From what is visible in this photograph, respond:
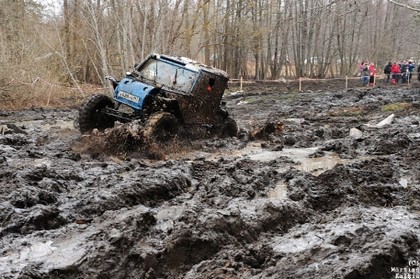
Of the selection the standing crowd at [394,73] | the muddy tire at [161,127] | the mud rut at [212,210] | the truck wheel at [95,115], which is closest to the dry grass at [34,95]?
the mud rut at [212,210]

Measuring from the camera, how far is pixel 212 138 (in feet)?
36.2

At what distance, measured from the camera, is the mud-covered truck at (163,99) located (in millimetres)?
9492

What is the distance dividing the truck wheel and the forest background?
4937 millimetres

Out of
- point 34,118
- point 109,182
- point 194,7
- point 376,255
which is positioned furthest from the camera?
point 194,7

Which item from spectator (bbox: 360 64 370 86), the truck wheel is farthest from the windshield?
spectator (bbox: 360 64 370 86)

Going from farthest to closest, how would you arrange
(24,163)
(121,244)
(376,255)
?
(24,163) → (121,244) → (376,255)

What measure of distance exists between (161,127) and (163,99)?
642 mm

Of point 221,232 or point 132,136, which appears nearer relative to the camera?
point 221,232

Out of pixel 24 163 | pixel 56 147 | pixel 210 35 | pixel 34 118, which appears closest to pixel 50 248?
pixel 24 163

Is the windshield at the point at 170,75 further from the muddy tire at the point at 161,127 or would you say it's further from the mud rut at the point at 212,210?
the mud rut at the point at 212,210

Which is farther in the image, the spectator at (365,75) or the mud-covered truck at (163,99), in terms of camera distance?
the spectator at (365,75)

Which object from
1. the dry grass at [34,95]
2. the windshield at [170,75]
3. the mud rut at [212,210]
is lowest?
the mud rut at [212,210]

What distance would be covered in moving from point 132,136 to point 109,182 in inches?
87.9

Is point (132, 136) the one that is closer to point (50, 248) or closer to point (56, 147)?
point (56, 147)
